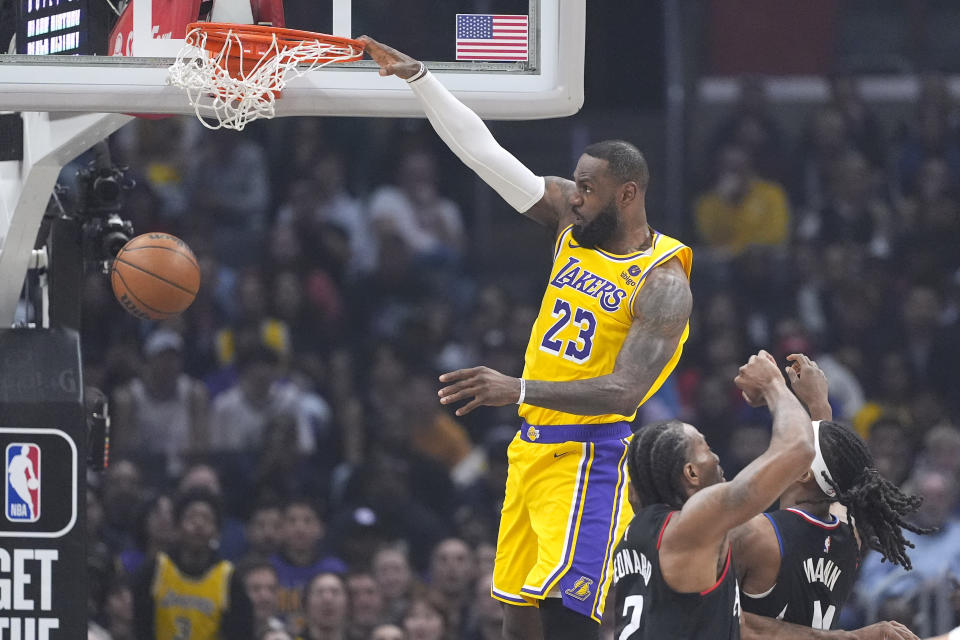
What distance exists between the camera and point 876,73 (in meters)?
13.4

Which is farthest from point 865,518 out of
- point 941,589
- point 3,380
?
point 941,589

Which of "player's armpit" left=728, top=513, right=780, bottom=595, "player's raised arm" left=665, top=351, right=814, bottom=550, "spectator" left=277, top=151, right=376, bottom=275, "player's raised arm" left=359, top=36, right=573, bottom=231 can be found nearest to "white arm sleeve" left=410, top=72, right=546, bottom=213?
"player's raised arm" left=359, top=36, right=573, bottom=231

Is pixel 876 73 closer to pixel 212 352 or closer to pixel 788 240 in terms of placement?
pixel 788 240

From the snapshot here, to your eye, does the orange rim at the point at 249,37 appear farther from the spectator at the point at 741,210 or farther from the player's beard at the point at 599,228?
the spectator at the point at 741,210

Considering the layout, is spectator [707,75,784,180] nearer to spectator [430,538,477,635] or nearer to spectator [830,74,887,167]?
spectator [830,74,887,167]

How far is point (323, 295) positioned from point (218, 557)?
289 cm

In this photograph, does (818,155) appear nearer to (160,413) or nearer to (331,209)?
(331,209)

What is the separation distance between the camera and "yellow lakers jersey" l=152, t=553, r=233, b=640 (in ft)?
28.5

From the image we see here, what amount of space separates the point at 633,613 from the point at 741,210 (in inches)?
316

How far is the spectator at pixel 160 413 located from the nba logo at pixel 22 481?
382 cm

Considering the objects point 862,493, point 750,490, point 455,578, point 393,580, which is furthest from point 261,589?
point 750,490

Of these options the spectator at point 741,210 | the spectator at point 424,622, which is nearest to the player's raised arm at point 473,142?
the spectator at point 424,622

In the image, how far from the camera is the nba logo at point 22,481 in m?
6.47

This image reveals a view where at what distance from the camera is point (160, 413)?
10.4m
